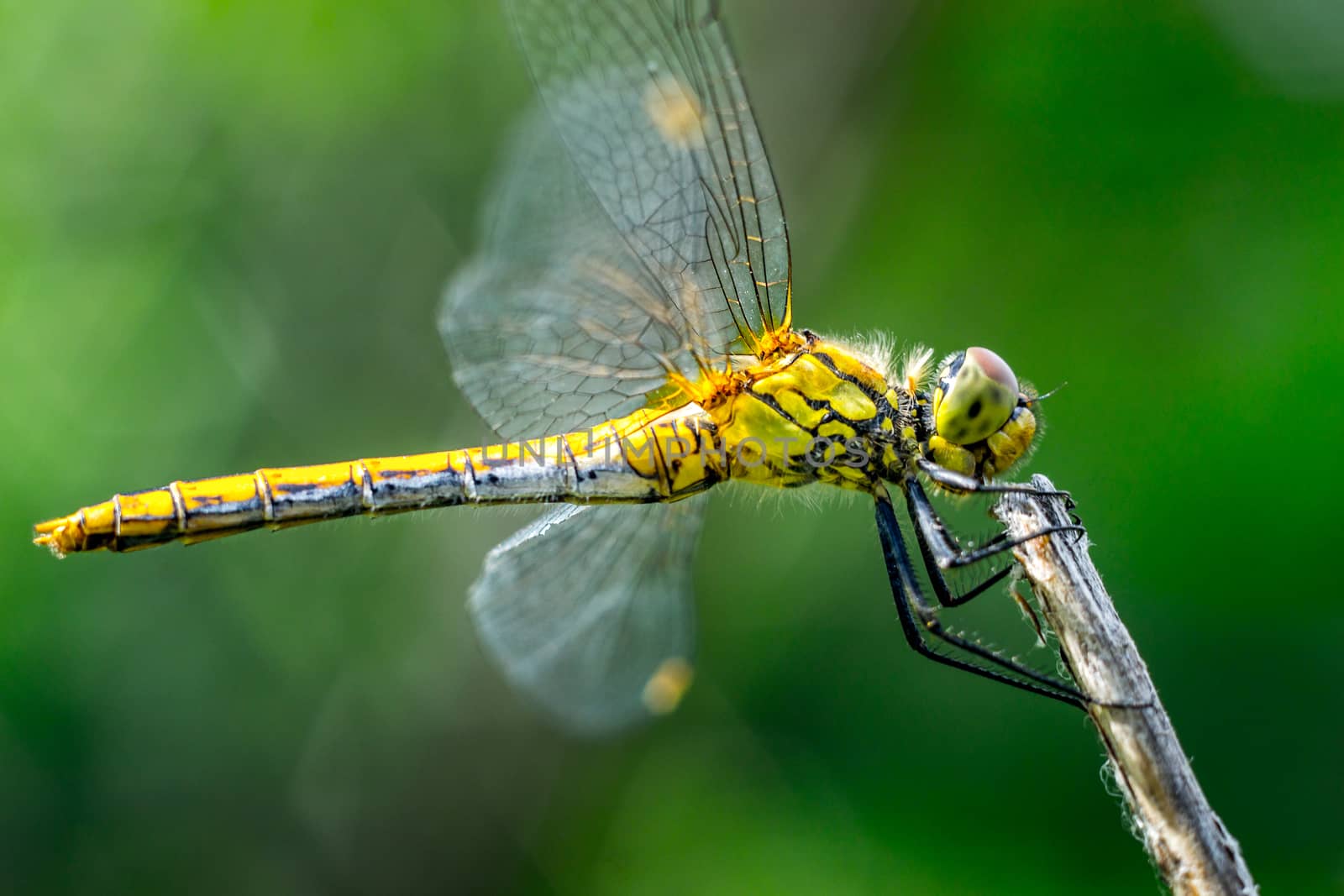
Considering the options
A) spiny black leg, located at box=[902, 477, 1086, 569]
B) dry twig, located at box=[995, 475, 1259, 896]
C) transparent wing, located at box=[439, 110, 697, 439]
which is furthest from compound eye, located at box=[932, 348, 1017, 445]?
transparent wing, located at box=[439, 110, 697, 439]

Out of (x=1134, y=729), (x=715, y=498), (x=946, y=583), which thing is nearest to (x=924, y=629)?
(x=946, y=583)

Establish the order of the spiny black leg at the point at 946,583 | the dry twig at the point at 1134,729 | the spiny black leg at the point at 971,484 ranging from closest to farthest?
the dry twig at the point at 1134,729 → the spiny black leg at the point at 971,484 → the spiny black leg at the point at 946,583

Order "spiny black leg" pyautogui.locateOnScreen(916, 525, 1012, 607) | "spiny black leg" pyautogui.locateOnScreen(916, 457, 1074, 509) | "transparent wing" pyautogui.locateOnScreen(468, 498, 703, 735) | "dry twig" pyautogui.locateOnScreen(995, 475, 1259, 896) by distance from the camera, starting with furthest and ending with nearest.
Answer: "transparent wing" pyautogui.locateOnScreen(468, 498, 703, 735) → "spiny black leg" pyautogui.locateOnScreen(916, 525, 1012, 607) → "spiny black leg" pyautogui.locateOnScreen(916, 457, 1074, 509) → "dry twig" pyautogui.locateOnScreen(995, 475, 1259, 896)

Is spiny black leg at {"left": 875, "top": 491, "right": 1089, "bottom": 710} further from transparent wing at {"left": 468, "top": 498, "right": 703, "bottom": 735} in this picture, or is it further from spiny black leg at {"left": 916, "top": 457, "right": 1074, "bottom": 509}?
transparent wing at {"left": 468, "top": 498, "right": 703, "bottom": 735}

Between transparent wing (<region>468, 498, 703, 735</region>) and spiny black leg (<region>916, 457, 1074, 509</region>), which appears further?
transparent wing (<region>468, 498, 703, 735</region>)

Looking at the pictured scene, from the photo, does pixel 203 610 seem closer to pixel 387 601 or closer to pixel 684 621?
pixel 387 601

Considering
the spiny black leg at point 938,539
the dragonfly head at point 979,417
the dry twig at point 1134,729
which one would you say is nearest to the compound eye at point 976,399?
the dragonfly head at point 979,417

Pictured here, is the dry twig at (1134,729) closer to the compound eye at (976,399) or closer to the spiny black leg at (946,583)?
the spiny black leg at (946,583)
